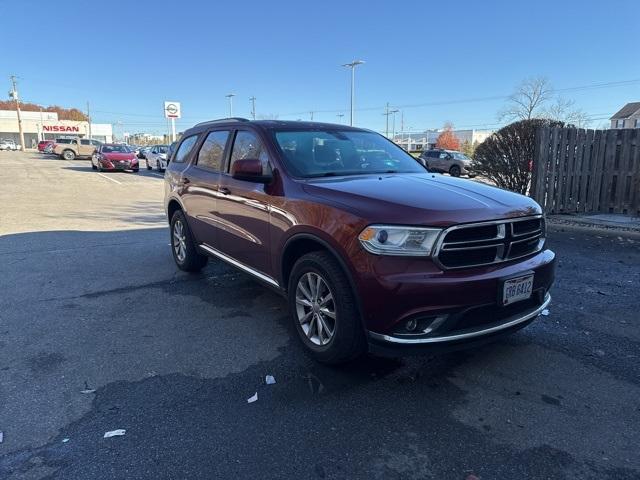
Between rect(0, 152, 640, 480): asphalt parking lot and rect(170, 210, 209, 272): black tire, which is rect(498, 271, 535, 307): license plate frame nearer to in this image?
rect(0, 152, 640, 480): asphalt parking lot

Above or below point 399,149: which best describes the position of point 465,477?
below

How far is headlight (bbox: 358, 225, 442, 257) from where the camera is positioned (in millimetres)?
2904

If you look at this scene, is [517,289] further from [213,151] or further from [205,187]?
[213,151]

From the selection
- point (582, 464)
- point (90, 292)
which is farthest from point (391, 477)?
point (90, 292)

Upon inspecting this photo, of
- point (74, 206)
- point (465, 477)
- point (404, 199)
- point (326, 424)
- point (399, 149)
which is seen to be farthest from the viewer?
point (74, 206)

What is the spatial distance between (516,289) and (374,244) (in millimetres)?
1028

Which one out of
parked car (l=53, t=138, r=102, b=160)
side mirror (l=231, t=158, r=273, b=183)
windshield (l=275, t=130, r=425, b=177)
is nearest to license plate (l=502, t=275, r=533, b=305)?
windshield (l=275, t=130, r=425, b=177)

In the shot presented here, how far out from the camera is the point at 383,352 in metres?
3.03

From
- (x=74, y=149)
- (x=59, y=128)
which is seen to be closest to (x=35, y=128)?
(x=59, y=128)

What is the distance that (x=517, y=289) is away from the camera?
10.3 feet

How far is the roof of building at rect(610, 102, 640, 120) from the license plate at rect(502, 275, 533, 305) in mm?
96679

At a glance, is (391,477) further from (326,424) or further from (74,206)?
(74,206)

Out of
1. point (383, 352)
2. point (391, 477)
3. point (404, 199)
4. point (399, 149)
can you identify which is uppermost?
point (399, 149)

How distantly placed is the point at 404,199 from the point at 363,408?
1390 mm
